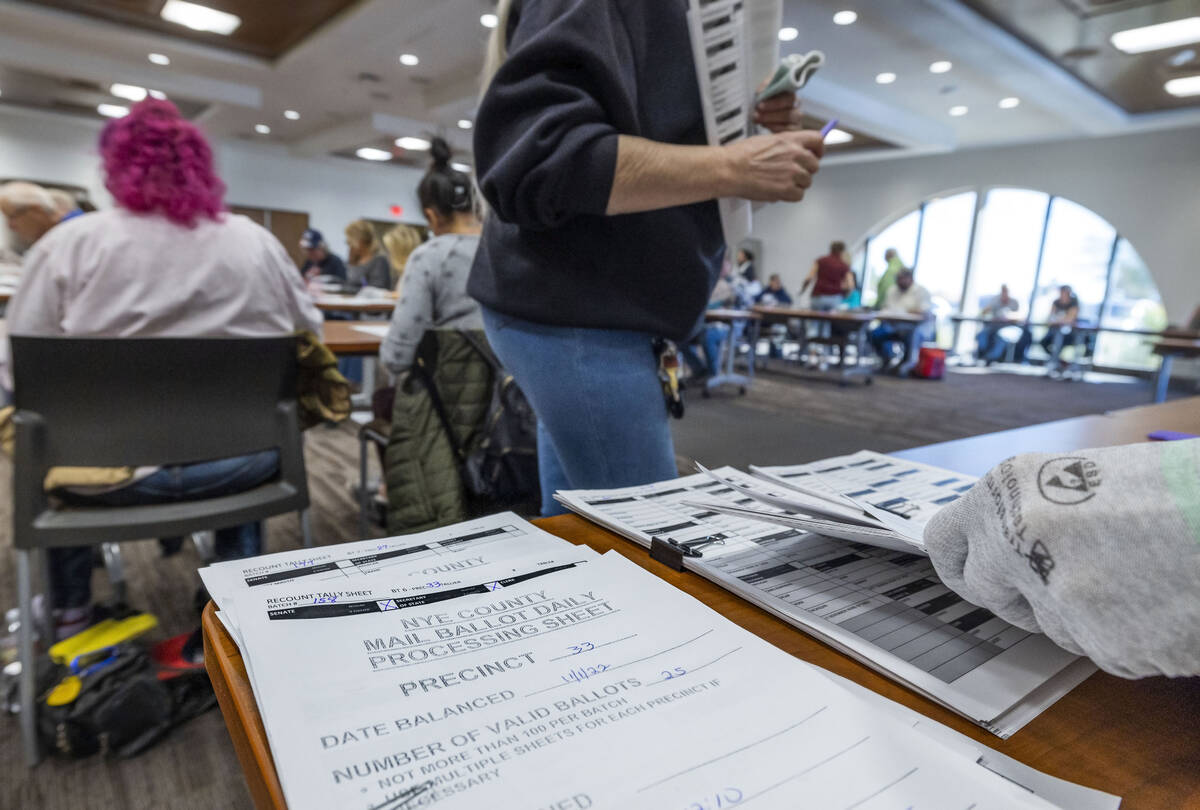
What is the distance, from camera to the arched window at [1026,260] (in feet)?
29.2

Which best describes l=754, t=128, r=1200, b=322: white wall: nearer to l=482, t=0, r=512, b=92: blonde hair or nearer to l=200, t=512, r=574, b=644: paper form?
l=482, t=0, r=512, b=92: blonde hair

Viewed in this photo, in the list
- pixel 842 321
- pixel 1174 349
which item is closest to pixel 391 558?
pixel 1174 349

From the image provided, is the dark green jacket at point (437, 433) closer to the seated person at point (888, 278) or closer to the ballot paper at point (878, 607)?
the ballot paper at point (878, 607)

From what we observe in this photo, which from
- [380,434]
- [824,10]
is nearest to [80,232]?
[380,434]

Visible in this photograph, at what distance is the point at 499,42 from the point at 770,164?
391mm

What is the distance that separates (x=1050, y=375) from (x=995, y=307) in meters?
1.44

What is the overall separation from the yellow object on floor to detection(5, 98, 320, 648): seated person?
10 centimetres

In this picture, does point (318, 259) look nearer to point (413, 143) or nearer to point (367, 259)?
point (367, 259)

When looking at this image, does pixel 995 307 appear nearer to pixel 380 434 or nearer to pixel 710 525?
pixel 380 434

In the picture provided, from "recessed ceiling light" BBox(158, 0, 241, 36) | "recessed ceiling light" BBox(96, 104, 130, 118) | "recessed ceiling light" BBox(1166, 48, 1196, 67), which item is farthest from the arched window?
"recessed ceiling light" BBox(96, 104, 130, 118)

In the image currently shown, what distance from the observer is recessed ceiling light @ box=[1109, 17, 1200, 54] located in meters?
5.00

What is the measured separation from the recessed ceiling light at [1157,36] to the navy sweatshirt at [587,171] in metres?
6.54

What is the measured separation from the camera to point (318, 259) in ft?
19.0

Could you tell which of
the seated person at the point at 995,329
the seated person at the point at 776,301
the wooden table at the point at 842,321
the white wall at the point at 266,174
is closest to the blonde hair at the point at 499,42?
the wooden table at the point at 842,321
